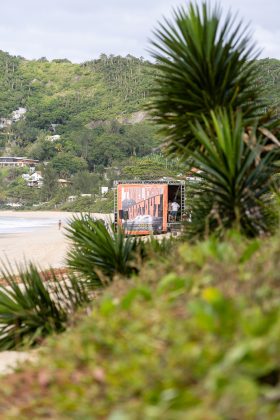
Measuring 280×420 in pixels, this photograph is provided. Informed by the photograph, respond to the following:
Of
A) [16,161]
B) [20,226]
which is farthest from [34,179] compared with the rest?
[20,226]

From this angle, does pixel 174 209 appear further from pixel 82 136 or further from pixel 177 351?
pixel 82 136

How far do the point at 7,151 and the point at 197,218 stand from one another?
536 feet

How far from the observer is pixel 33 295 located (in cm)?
547

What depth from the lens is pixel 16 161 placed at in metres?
148

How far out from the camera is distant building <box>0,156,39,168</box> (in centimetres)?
14388

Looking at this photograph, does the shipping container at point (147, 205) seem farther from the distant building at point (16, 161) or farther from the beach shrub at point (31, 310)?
the distant building at point (16, 161)

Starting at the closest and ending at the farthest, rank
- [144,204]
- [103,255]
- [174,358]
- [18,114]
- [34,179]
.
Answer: [174,358], [103,255], [144,204], [34,179], [18,114]

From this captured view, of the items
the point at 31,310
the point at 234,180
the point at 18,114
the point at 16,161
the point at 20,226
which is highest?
the point at 18,114

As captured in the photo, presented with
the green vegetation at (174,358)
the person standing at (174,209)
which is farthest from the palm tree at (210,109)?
the person standing at (174,209)

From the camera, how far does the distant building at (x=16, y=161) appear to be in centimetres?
14388

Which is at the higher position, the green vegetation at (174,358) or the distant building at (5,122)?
the distant building at (5,122)

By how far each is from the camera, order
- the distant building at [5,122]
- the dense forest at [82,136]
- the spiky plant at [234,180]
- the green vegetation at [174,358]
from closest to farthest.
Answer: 1. the green vegetation at [174,358]
2. the spiky plant at [234,180]
3. the dense forest at [82,136]
4. the distant building at [5,122]

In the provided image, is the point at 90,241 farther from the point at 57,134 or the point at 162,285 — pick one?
the point at 57,134

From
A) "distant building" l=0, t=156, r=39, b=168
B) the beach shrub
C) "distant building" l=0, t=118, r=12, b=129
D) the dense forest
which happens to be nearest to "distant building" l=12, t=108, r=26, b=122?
the dense forest
